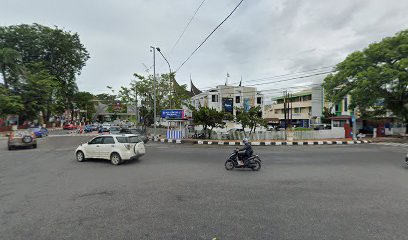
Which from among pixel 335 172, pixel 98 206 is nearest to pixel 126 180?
pixel 98 206

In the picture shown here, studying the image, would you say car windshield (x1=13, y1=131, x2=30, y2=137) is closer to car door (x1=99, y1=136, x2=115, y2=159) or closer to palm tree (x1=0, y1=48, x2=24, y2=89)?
car door (x1=99, y1=136, x2=115, y2=159)

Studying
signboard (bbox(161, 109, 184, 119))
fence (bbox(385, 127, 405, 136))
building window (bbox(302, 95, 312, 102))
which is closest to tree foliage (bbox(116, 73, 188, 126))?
signboard (bbox(161, 109, 184, 119))

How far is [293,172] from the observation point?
8.28m

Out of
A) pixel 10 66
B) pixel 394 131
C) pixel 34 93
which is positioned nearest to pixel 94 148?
pixel 394 131

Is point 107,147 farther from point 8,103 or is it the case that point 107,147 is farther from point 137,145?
point 8,103

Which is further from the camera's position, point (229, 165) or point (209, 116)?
point (209, 116)

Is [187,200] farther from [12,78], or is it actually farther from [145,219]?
[12,78]

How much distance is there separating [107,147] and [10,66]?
38416 millimetres

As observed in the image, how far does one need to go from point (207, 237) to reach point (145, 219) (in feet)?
4.65

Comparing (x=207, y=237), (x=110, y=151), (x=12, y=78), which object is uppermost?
(x=12, y=78)

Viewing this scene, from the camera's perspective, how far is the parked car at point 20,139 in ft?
50.0

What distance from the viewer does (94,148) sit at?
10.5m

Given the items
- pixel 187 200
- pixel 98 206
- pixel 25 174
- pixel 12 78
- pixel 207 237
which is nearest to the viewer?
pixel 207 237

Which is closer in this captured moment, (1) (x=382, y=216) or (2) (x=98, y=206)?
(1) (x=382, y=216)
